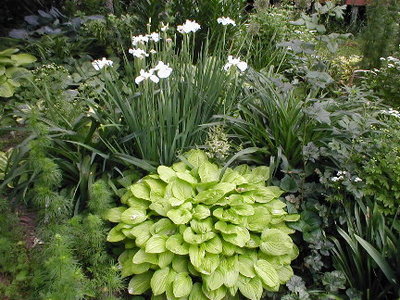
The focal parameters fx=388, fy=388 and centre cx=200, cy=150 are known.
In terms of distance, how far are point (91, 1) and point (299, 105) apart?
424cm

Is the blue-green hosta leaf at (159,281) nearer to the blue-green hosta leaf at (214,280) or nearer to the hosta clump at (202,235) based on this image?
the hosta clump at (202,235)

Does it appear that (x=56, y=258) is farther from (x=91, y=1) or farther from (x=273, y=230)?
(x=91, y=1)

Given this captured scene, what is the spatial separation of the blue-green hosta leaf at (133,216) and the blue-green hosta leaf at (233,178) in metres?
0.56

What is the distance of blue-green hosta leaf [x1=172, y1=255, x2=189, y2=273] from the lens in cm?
216

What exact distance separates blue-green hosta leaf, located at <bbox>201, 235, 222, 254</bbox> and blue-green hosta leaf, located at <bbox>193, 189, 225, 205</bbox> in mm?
223

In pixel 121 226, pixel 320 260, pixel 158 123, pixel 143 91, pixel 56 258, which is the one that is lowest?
pixel 320 260

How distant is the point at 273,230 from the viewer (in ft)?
7.63

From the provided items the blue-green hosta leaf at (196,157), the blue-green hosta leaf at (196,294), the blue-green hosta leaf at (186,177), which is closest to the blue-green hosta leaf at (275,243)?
the blue-green hosta leaf at (196,294)

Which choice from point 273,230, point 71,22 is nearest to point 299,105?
point 273,230

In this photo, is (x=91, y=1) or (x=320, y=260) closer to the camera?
(x=320, y=260)

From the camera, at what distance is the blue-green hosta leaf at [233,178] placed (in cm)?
248

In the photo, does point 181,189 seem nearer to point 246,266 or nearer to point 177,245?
point 177,245

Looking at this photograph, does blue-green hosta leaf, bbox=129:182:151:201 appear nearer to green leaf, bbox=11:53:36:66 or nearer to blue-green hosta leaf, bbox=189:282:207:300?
blue-green hosta leaf, bbox=189:282:207:300

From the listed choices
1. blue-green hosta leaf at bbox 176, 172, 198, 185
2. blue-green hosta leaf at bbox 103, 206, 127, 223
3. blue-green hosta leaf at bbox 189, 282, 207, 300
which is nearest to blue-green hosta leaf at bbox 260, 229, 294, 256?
blue-green hosta leaf at bbox 189, 282, 207, 300
